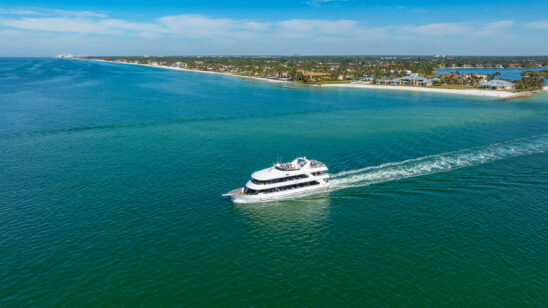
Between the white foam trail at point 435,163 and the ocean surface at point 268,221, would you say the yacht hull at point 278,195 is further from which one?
the white foam trail at point 435,163

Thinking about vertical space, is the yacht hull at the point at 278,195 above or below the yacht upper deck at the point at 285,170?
below

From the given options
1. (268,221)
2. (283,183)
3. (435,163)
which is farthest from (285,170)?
(435,163)

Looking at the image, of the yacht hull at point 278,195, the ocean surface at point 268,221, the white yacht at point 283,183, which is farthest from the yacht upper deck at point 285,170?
the ocean surface at point 268,221

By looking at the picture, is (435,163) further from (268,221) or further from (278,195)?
(268,221)

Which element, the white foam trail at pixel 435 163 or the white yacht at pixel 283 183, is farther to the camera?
the white foam trail at pixel 435 163

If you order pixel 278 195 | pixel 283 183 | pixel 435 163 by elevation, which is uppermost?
pixel 435 163

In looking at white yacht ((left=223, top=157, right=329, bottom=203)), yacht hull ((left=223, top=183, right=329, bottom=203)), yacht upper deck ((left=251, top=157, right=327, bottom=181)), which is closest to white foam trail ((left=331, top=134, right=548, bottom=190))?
yacht hull ((left=223, top=183, right=329, bottom=203))

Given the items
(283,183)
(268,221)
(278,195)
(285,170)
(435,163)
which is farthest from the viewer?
(435,163)

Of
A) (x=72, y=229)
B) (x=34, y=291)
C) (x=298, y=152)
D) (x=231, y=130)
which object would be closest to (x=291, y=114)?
(x=231, y=130)
